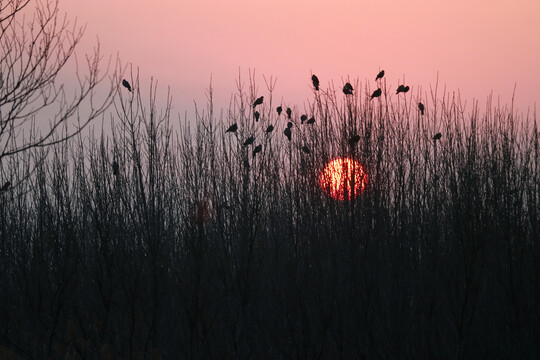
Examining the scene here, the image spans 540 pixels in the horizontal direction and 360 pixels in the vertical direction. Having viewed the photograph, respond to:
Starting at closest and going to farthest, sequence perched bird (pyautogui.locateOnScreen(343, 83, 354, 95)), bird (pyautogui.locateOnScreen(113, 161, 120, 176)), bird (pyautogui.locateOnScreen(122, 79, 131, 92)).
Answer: perched bird (pyautogui.locateOnScreen(343, 83, 354, 95)) → bird (pyautogui.locateOnScreen(122, 79, 131, 92)) → bird (pyautogui.locateOnScreen(113, 161, 120, 176))

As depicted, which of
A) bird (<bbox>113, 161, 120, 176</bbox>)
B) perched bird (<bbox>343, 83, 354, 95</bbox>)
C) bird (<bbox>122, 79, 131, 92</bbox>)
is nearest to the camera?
perched bird (<bbox>343, 83, 354, 95</bbox>)

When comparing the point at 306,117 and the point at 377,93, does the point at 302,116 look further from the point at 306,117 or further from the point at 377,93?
the point at 377,93

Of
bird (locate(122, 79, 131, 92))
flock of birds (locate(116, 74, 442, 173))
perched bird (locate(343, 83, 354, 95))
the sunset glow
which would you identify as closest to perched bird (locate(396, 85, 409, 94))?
flock of birds (locate(116, 74, 442, 173))

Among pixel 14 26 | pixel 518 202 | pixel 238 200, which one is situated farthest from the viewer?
pixel 518 202

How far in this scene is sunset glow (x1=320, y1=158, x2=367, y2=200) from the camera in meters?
9.12

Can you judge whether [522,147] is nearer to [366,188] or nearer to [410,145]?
[410,145]

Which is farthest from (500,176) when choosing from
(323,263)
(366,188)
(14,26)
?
(14,26)

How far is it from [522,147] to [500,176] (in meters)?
0.71

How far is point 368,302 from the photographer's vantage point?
8.98m

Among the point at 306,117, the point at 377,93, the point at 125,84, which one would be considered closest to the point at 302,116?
the point at 306,117

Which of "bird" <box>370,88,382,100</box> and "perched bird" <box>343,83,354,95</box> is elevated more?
"bird" <box>370,88,382,100</box>

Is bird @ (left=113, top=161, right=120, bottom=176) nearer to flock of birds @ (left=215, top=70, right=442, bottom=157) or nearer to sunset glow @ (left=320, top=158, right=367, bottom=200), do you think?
flock of birds @ (left=215, top=70, right=442, bottom=157)

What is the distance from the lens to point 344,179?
30.1 ft

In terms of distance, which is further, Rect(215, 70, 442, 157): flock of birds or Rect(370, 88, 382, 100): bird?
Rect(370, 88, 382, 100): bird
